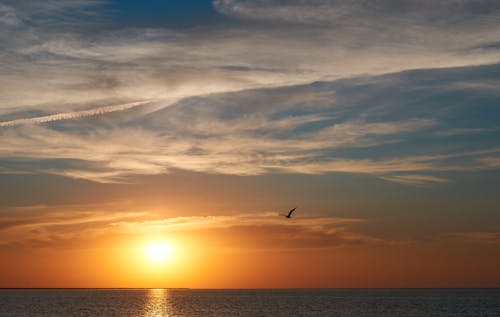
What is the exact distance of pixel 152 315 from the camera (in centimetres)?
18188

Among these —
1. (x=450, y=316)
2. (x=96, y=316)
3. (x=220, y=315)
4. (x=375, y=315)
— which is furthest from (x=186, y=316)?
(x=450, y=316)

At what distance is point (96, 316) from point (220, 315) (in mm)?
34546

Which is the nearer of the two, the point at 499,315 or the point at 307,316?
the point at 307,316

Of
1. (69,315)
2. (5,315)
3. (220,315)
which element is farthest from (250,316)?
(5,315)

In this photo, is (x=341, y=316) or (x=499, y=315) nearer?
(x=341, y=316)

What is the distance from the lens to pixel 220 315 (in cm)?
18075

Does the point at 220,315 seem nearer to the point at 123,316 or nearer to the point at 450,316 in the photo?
the point at 123,316

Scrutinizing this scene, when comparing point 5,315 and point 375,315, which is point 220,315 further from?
point 5,315

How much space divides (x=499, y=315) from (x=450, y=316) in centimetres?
1610

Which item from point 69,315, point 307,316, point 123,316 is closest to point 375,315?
point 307,316

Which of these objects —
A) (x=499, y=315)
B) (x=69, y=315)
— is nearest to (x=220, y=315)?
(x=69, y=315)

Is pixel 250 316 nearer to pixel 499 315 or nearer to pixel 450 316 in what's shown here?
pixel 450 316

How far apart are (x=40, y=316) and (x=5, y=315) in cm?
1093

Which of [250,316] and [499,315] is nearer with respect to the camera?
[250,316]
